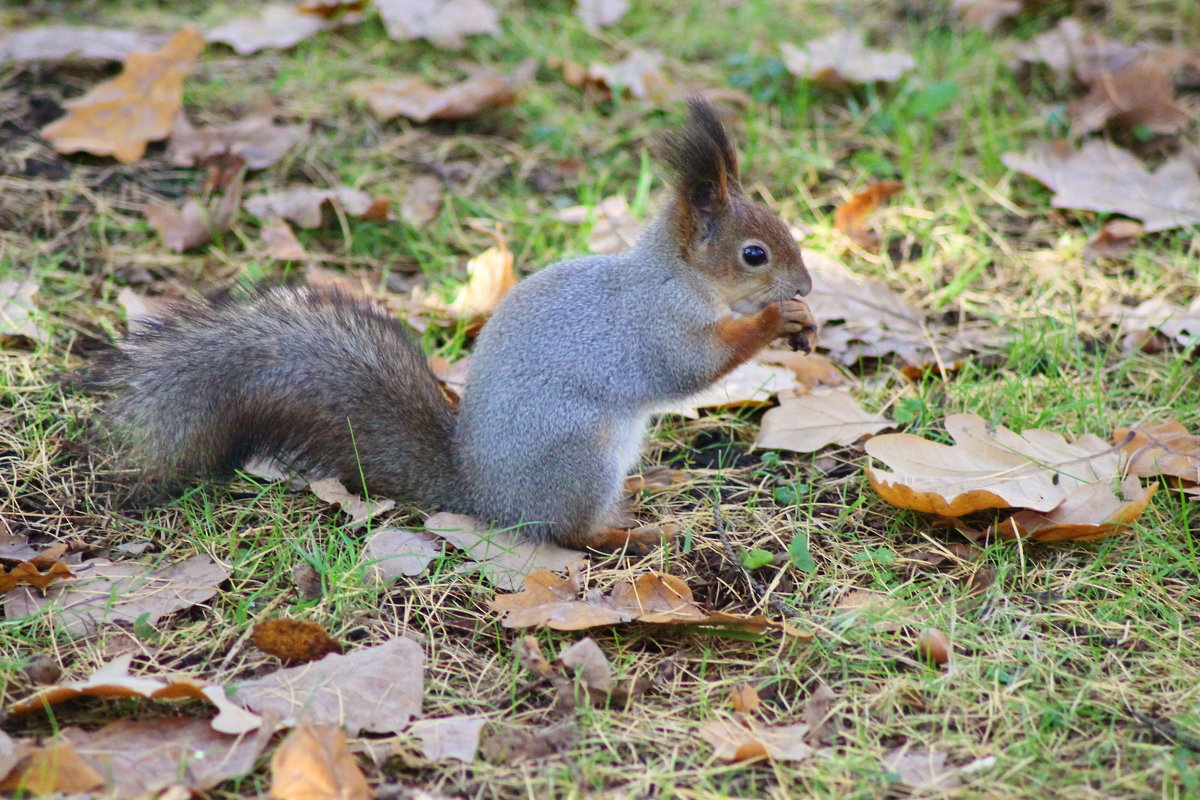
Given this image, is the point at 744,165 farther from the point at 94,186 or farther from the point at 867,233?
the point at 94,186

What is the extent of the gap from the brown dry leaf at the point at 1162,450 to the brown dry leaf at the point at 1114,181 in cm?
98

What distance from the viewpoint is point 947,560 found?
213cm

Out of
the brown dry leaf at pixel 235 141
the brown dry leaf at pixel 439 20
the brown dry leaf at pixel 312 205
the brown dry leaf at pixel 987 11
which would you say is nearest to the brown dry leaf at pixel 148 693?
the brown dry leaf at pixel 312 205

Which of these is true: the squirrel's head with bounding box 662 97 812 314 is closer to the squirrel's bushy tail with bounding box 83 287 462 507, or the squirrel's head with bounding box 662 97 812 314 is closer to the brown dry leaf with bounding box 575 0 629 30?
the squirrel's bushy tail with bounding box 83 287 462 507

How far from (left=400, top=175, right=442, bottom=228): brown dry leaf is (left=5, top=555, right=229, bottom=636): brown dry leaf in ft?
4.62

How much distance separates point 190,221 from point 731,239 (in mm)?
1561

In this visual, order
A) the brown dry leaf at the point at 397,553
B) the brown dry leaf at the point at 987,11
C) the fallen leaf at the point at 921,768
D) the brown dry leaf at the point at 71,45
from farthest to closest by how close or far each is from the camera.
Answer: the brown dry leaf at the point at 987,11, the brown dry leaf at the point at 71,45, the brown dry leaf at the point at 397,553, the fallen leaf at the point at 921,768

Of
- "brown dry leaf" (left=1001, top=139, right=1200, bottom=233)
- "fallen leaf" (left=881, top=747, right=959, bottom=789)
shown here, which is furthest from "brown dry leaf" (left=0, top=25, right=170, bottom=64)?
"fallen leaf" (left=881, top=747, right=959, bottom=789)

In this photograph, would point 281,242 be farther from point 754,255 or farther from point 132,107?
point 754,255

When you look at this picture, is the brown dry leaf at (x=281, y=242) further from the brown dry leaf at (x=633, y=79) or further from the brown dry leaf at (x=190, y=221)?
the brown dry leaf at (x=633, y=79)

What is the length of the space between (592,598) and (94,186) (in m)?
2.05

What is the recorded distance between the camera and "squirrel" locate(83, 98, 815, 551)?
2.10 metres

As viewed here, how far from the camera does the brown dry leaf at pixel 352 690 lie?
1663 mm

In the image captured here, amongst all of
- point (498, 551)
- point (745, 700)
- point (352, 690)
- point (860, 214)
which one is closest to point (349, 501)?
point (498, 551)
